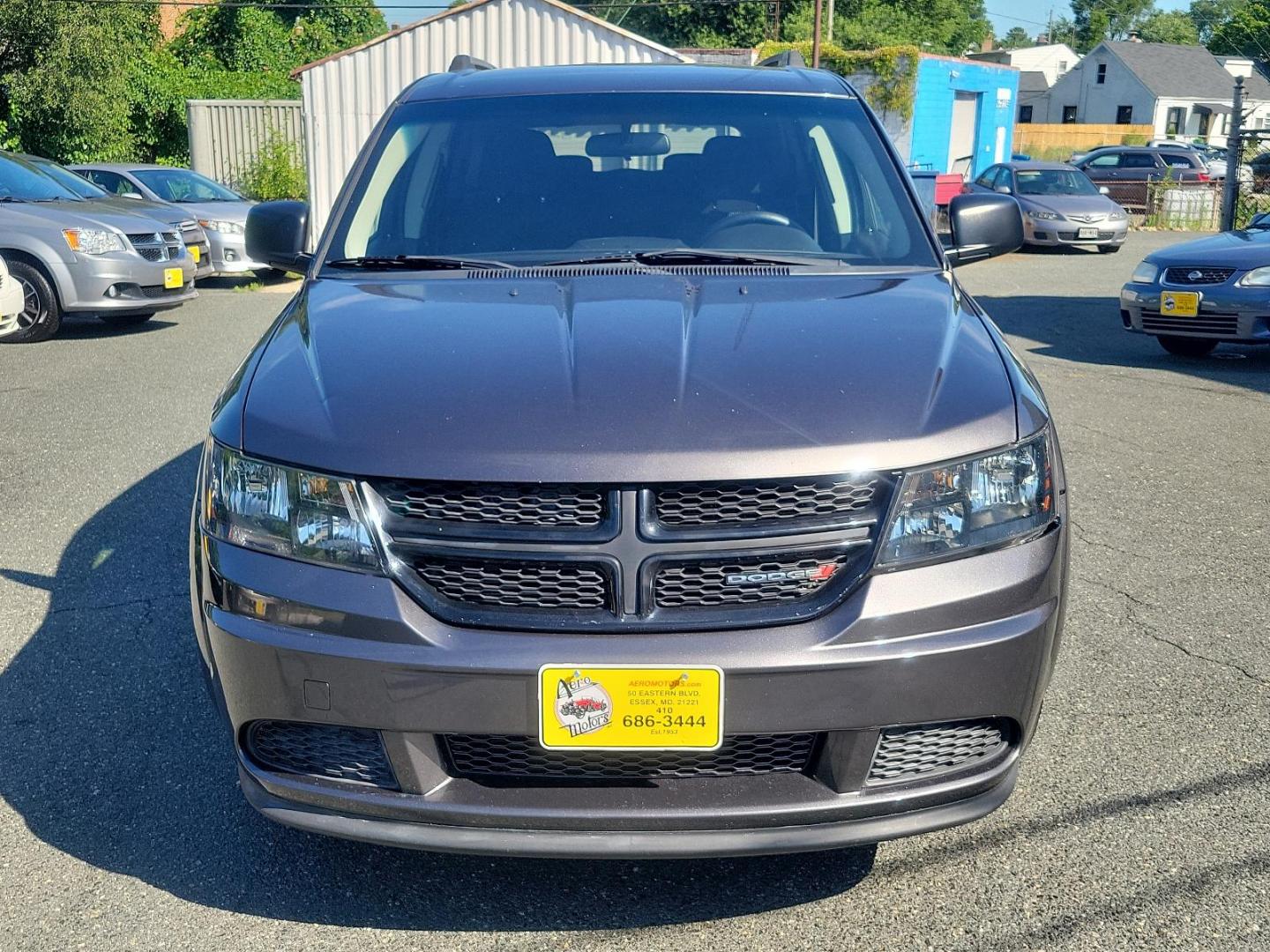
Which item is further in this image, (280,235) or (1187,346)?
(1187,346)

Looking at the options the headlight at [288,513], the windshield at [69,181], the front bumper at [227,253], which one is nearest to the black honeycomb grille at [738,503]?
the headlight at [288,513]

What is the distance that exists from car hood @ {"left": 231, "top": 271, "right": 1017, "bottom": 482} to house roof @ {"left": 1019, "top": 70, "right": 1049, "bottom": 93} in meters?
95.3

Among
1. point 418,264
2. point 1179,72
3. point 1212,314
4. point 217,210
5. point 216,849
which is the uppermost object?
point 1179,72

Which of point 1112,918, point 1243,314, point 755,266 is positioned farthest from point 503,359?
point 1243,314

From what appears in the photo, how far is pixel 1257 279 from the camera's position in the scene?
995 cm

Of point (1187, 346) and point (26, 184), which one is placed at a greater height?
point (26, 184)

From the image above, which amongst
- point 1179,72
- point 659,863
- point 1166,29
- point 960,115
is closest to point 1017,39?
point 1166,29

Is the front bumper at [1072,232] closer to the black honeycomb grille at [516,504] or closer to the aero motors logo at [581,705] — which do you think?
the black honeycomb grille at [516,504]

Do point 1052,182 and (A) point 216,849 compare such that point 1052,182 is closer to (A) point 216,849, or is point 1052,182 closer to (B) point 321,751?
(A) point 216,849

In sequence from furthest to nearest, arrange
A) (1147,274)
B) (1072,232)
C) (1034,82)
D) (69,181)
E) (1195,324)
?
(1034,82) < (1072,232) < (69,181) < (1147,274) < (1195,324)

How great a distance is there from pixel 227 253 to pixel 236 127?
9049 millimetres

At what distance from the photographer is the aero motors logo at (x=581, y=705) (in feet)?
7.86

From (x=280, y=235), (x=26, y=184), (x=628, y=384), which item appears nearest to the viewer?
(x=628, y=384)

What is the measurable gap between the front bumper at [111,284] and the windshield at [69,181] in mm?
1302
